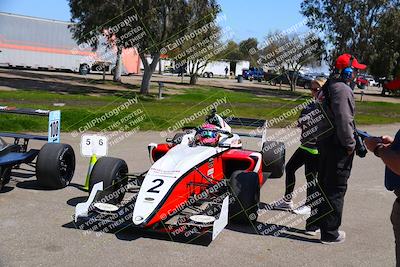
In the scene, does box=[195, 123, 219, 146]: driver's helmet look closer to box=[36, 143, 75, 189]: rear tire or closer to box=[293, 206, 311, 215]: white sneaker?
box=[293, 206, 311, 215]: white sneaker

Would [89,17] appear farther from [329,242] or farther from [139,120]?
[329,242]

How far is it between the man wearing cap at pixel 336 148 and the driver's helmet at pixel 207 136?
6.82 ft

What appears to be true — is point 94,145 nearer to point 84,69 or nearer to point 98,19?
point 98,19

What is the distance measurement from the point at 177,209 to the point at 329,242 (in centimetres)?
188

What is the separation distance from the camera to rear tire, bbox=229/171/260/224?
6402 millimetres

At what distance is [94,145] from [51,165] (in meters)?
0.82

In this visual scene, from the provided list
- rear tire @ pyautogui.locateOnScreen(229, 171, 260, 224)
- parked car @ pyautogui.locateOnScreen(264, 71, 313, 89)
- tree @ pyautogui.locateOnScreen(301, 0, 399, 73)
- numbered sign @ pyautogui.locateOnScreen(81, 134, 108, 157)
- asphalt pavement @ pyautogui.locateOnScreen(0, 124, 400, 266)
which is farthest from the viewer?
parked car @ pyautogui.locateOnScreen(264, 71, 313, 89)

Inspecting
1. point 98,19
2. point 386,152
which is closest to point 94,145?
point 386,152

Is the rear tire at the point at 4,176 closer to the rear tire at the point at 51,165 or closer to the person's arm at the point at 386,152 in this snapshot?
the rear tire at the point at 51,165

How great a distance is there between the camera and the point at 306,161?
286 inches

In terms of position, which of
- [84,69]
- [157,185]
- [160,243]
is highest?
[84,69]

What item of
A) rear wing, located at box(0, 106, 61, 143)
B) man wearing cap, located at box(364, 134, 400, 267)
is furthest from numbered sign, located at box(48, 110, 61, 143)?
man wearing cap, located at box(364, 134, 400, 267)

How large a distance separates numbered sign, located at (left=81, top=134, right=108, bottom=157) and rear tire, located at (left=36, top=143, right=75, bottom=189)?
0.28 m

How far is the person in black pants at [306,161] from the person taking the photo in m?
6.89
